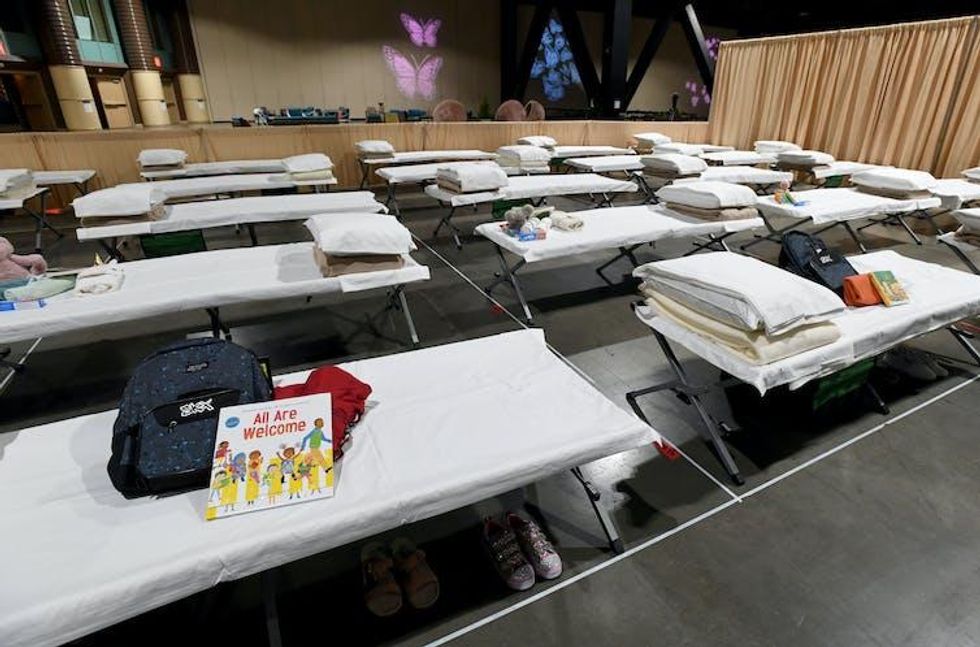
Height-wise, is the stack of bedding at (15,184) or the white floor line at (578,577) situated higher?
the stack of bedding at (15,184)

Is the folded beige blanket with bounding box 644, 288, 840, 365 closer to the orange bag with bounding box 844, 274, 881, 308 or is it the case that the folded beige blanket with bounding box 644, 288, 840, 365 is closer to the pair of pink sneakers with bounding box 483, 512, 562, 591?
the orange bag with bounding box 844, 274, 881, 308

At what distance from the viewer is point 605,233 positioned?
3004 millimetres

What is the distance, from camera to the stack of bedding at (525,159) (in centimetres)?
541

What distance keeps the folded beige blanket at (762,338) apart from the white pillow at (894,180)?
129 inches

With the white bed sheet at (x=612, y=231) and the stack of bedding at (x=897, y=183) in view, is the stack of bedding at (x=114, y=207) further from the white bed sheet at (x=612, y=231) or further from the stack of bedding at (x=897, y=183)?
the stack of bedding at (x=897, y=183)

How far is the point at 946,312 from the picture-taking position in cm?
201

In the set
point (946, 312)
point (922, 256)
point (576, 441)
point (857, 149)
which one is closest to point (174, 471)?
point (576, 441)

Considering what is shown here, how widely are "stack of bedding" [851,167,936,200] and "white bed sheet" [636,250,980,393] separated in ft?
7.04

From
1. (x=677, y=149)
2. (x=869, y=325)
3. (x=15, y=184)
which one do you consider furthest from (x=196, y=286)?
(x=677, y=149)

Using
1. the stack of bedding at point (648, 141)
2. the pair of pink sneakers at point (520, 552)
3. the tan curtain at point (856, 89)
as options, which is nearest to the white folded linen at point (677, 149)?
the stack of bedding at point (648, 141)

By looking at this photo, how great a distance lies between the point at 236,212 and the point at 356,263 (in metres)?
1.58

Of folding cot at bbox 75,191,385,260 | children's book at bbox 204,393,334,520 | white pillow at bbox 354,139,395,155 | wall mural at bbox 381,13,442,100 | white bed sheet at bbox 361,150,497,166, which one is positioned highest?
wall mural at bbox 381,13,442,100

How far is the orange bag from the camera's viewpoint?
2.01 meters

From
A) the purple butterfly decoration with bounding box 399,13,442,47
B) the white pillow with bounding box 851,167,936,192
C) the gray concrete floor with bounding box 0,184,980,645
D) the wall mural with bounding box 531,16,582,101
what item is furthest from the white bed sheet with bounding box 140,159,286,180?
the wall mural with bounding box 531,16,582,101
